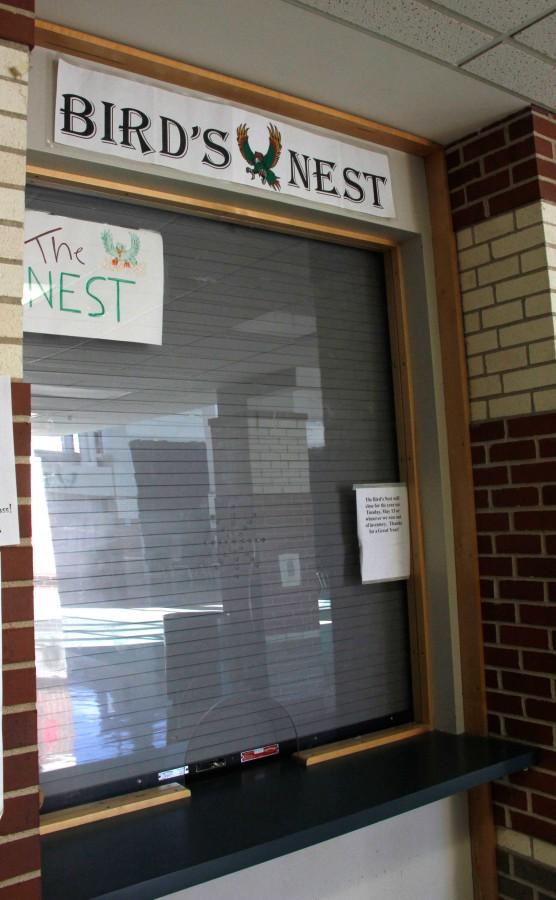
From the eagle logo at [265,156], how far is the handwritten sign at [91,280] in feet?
1.36

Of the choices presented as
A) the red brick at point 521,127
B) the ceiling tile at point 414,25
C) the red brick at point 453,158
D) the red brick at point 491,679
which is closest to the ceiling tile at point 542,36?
the ceiling tile at point 414,25

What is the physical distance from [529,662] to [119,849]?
1530 mm

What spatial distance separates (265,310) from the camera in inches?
107

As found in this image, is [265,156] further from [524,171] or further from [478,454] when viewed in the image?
[478,454]

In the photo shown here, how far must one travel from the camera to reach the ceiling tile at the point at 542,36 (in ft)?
7.43

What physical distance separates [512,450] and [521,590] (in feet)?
1.67

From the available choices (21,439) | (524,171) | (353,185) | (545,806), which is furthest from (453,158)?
(545,806)

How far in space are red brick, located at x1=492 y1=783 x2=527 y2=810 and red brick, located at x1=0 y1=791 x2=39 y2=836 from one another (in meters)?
1.82

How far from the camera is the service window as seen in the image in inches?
88.2

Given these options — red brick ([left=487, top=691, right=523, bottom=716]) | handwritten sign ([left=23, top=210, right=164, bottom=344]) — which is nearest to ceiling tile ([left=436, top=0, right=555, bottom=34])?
handwritten sign ([left=23, top=210, right=164, bottom=344])

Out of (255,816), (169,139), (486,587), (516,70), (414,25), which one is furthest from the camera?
(486,587)

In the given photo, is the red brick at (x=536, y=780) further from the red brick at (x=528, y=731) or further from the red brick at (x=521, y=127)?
the red brick at (x=521, y=127)

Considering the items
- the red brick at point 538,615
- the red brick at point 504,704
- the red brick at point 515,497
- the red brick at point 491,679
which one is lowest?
the red brick at point 504,704

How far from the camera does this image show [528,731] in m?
2.68
